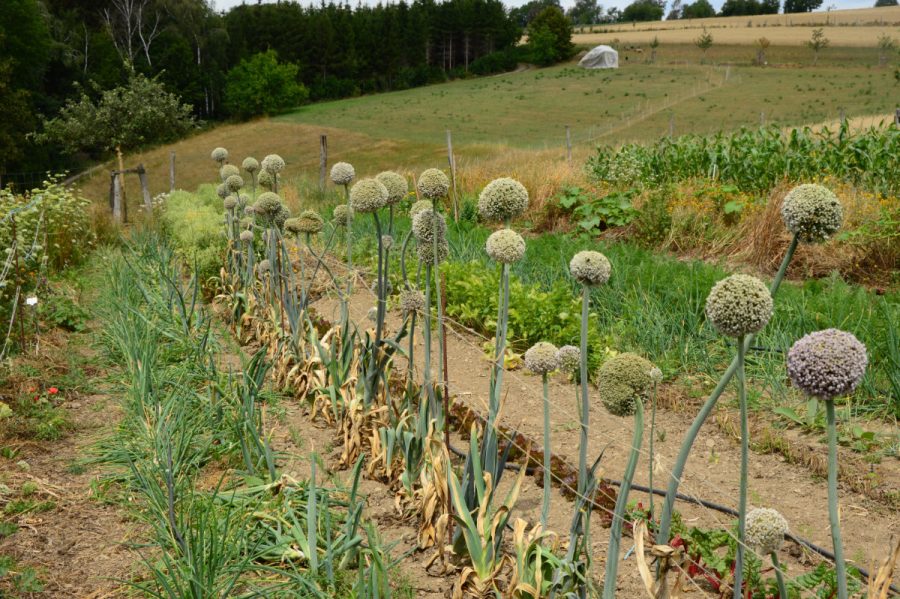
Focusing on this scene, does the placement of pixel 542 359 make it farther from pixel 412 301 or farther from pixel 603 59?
pixel 603 59

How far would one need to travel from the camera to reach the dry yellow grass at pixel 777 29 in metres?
66.6

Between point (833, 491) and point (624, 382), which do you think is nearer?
point (833, 491)

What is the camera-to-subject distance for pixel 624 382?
2123 millimetres

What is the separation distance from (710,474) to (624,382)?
2.18 metres

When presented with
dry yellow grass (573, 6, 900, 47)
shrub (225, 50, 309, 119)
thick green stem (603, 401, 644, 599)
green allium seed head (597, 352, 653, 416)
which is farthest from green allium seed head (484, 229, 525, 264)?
dry yellow grass (573, 6, 900, 47)

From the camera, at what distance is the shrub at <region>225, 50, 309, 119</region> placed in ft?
166

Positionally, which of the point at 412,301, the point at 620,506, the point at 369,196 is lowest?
the point at 620,506

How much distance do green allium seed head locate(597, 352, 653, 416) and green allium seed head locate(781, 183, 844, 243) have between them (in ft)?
1.75

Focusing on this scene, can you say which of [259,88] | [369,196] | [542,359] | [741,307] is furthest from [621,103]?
[741,307]

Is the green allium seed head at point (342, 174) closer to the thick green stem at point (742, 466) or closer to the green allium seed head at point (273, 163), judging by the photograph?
the green allium seed head at point (273, 163)

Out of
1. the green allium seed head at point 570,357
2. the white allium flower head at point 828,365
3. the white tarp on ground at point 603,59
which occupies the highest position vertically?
the white tarp on ground at point 603,59

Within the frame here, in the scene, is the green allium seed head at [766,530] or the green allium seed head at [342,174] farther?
the green allium seed head at [342,174]

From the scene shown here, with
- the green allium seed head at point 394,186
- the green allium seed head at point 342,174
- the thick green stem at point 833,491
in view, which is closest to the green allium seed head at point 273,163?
the green allium seed head at point 342,174

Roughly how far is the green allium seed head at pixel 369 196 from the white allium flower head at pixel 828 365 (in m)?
2.53
